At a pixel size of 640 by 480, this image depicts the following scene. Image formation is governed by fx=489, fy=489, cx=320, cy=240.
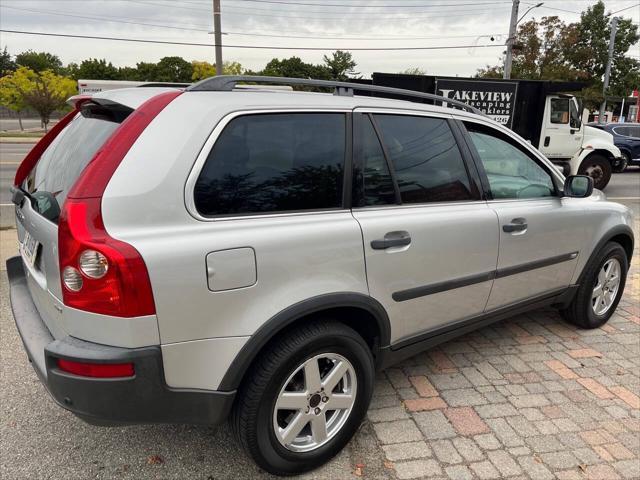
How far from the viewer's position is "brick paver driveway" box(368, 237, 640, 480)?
2369mm

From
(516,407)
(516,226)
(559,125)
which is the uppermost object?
(559,125)

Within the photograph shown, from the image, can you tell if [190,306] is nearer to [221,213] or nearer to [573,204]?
[221,213]

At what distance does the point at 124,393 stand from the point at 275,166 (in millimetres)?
1051

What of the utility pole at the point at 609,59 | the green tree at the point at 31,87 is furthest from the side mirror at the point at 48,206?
the utility pole at the point at 609,59

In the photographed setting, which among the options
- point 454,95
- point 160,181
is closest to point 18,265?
point 160,181

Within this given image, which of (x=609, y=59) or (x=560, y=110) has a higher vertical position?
(x=609, y=59)

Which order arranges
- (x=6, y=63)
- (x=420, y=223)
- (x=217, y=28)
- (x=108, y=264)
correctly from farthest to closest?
(x=6, y=63) → (x=217, y=28) → (x=420, y=223) → (x=108, y=264)

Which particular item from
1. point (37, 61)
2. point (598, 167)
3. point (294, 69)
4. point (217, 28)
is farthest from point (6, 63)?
point (598, 167)

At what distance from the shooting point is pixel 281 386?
81.0 inches

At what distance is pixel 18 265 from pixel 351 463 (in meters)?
2.03

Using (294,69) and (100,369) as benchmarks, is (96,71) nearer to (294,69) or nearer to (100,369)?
(294,69)

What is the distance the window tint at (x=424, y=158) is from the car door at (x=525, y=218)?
0.68 ft

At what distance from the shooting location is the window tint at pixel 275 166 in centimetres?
190

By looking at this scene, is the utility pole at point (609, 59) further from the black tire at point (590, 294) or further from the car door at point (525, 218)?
the car door at point (525, 218)
